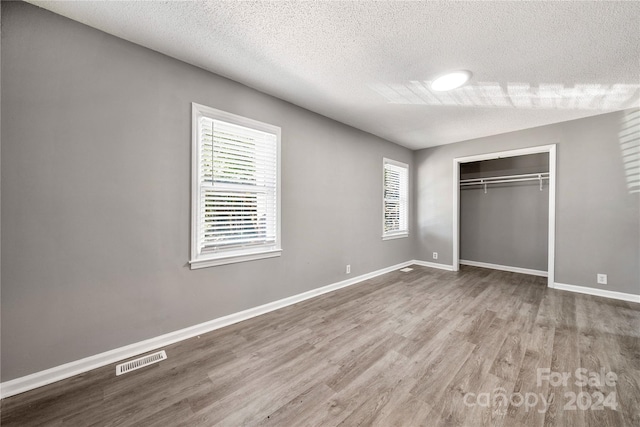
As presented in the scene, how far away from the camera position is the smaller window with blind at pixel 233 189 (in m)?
2.29

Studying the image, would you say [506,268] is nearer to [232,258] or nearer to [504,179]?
[504,179]

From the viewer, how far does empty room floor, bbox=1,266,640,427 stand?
1.39 m

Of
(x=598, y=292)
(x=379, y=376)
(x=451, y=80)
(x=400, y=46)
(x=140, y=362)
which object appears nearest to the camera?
(x=379, y=376)

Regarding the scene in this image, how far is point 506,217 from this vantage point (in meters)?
4.81

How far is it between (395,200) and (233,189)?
3.44 m

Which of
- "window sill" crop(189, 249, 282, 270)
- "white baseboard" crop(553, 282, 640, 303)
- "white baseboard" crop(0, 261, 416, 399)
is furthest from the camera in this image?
"white baseboard" crop(553, 282, 640, 303)

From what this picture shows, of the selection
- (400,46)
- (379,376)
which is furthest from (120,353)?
(400,46)

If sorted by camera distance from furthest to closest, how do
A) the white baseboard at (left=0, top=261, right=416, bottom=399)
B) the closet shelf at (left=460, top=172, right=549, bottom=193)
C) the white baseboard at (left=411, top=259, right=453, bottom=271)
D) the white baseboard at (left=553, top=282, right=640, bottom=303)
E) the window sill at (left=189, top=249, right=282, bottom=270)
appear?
the white baseboard at (left=411, top=259, right=453, bottom=271) → the closet shelf at (left=460, top=172, right=549, bottom=193) → the white baseboard at (left=553, top=282, right=640, bottom=303) → the window sill at (left=189, top=249, right=282, bottom=270) → the white baseboard at (left=0, top=261, right=416, bottom=399)

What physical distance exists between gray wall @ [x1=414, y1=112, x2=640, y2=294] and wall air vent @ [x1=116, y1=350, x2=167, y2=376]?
5.30m

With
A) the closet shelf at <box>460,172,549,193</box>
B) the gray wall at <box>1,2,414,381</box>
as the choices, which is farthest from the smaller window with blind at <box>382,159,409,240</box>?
the gray wall at <box>1,2,414,381</box>

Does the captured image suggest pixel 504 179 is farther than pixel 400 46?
Yes

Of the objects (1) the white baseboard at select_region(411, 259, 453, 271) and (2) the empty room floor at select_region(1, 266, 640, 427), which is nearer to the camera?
(2) the empty room floor at select_region(1, 266, 640, 427)

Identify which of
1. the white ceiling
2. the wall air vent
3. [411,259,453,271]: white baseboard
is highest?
the white ceiling

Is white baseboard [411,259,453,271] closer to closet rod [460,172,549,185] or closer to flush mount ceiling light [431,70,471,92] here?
closet rod [460,172,549,185]
